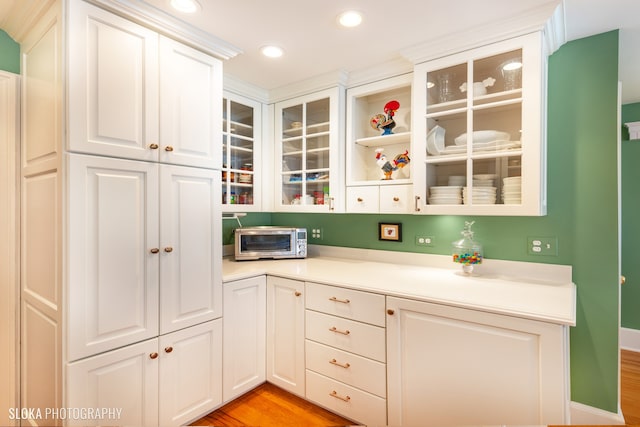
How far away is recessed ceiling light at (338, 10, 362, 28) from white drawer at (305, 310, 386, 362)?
1684 mm

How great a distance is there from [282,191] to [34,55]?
5.79 ft

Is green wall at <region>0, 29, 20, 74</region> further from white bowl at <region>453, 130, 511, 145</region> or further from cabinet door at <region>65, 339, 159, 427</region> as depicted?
white bowl at <region>453, 130, 511, 145</region>

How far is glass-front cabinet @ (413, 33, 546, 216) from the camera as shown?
1.77m

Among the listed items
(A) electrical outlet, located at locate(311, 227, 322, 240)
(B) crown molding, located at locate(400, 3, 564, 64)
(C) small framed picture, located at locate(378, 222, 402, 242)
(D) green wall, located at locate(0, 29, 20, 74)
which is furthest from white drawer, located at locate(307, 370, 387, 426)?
(D) green wall, located at locate(0, 29, 20, 74)

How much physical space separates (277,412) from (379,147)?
2.01 meters

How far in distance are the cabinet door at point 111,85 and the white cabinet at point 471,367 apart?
1573mm

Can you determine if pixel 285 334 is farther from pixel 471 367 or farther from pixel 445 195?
pixel 445 195

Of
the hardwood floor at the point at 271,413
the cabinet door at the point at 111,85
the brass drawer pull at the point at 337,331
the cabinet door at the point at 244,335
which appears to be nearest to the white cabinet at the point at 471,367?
the brass drawer pull at the point at 337,331

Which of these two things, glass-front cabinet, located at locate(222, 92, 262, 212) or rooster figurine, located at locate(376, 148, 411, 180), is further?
glass-front cabinet, located at locate(222, 92, 262, 212)

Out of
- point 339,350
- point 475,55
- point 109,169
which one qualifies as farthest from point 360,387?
point 475,55

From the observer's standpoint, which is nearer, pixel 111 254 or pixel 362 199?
pixel 111 254

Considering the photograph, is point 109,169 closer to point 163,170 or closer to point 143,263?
point 163,170

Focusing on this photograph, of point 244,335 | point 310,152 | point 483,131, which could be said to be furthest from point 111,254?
point 483,131

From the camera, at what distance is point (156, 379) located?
173 cm
